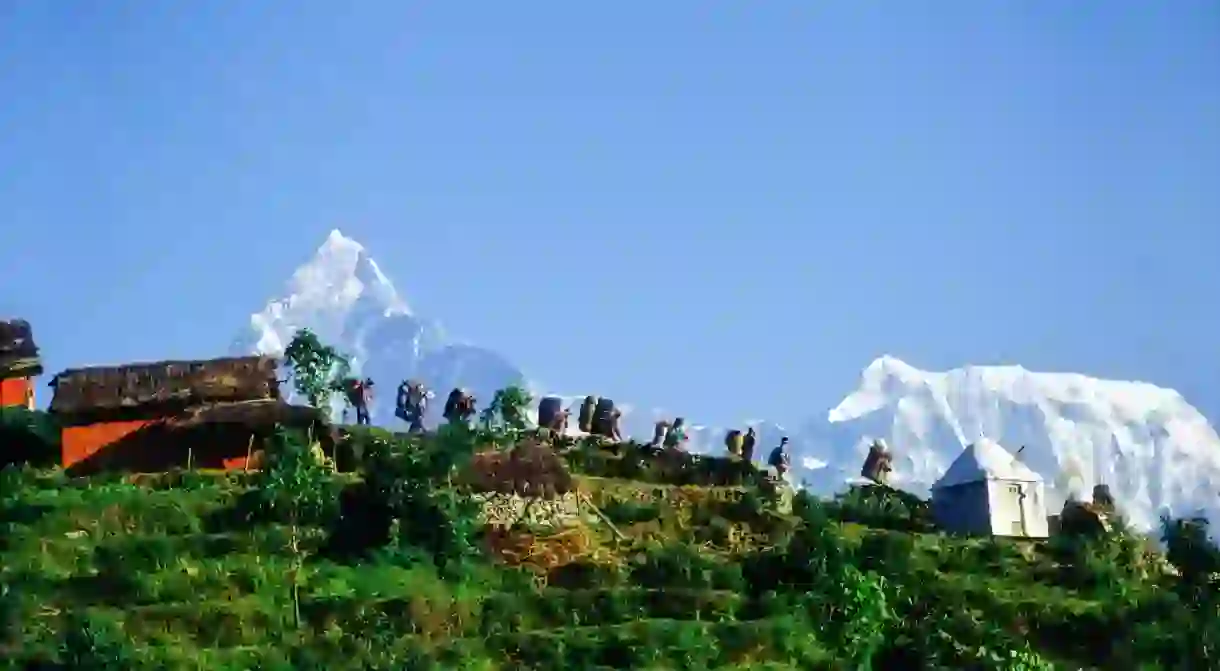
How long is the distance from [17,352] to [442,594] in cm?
2247

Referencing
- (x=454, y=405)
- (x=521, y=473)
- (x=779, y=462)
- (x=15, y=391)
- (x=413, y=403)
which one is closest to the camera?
(x=521, y=473)

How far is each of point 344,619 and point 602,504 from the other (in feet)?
32.4

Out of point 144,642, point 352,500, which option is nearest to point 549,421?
point 352,500

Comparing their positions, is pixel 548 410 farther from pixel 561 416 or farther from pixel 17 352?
pixel 17 352

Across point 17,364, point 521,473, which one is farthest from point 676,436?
point 17,364

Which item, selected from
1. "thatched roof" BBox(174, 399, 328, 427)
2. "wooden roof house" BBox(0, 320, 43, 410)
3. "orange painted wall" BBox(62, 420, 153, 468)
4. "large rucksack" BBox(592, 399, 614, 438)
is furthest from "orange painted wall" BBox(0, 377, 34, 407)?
"large rucksack" BBox(592, 399, 614, 438)

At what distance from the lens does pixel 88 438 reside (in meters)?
51.4

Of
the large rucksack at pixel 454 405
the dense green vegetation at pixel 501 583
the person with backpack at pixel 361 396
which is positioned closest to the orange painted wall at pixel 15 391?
the dense green vegetation at pixel 501 583

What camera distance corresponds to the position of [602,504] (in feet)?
161

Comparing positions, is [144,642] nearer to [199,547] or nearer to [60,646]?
[60,646]

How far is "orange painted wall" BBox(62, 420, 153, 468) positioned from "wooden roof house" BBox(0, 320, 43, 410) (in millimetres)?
8421

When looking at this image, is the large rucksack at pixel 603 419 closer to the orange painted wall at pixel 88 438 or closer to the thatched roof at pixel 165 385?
the thatched roof at pixel 165 385

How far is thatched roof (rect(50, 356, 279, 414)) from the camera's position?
2037 inches

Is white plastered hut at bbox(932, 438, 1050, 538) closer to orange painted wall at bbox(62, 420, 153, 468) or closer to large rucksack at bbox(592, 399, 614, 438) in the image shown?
large rucksack at bbox(592, 399, 614, 438)
